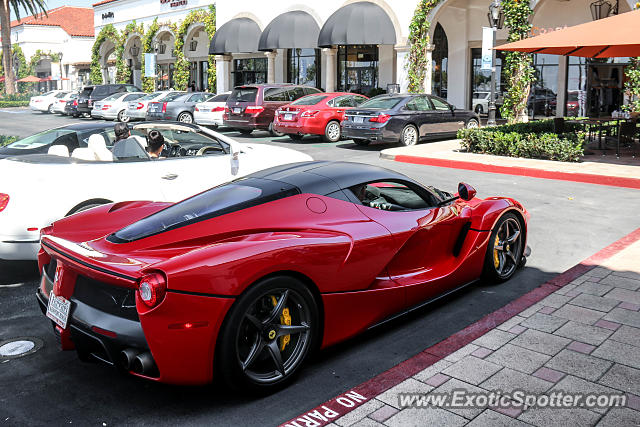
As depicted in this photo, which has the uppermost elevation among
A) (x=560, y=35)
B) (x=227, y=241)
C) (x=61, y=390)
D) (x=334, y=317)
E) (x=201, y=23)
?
(x=201, y=23)

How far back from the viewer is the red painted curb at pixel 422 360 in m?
3.35

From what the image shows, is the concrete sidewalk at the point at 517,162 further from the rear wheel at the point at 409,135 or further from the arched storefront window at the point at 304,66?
the arched storefront window at the point at 304,66

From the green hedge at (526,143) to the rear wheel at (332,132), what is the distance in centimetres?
455

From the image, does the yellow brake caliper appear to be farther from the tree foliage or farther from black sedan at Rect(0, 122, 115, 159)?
the tree foliage

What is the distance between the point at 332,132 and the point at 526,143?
644cm

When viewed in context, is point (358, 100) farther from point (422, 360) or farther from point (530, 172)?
point (422, 360)

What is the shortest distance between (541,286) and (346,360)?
2.27 meters

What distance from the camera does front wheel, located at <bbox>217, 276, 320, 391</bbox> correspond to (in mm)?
3354

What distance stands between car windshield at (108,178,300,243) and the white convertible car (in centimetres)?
213

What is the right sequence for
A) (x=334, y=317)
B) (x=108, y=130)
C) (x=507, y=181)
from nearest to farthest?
(x=334, y=317)
(x=108, y=130)
(x=507, y=181)

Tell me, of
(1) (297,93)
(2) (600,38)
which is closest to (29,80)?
(1) (297,93)

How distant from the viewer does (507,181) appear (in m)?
11.5

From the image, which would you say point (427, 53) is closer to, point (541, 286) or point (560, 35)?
point (560, 35)

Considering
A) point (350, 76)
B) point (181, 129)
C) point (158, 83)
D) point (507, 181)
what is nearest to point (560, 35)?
point (507, 181)
